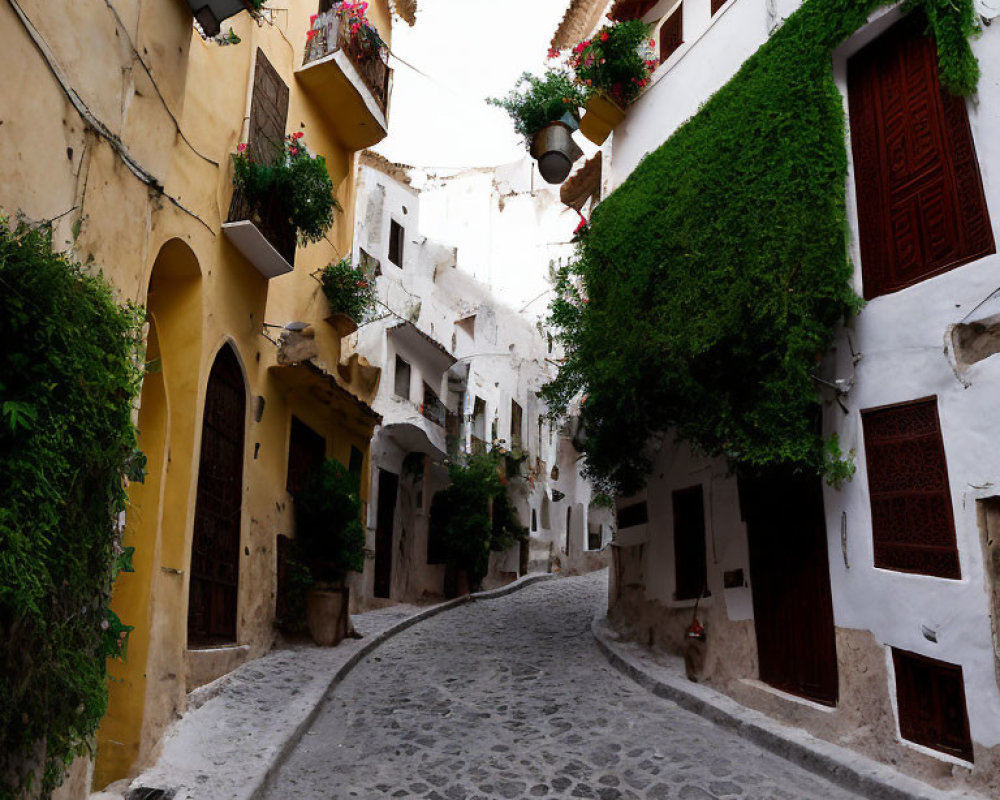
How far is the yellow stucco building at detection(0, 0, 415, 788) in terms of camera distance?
4.86 metres

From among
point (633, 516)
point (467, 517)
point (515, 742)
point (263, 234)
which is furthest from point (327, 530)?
point (467, 517)

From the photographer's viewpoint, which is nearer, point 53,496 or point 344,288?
point 53,496

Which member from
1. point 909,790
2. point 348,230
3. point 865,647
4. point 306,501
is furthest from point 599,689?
point 348,230

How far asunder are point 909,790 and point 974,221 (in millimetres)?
3950

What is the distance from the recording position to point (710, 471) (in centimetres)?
928

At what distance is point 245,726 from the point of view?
683 cm

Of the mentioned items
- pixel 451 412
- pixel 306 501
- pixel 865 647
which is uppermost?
pixel 451 412

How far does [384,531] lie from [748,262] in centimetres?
1325

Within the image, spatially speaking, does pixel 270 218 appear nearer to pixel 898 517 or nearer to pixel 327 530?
pixel 327 530

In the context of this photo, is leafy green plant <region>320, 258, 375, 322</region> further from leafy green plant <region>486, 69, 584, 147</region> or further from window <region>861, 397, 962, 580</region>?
window <region>861, 397, 962, 580</region>

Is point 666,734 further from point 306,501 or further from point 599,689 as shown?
point 306,501

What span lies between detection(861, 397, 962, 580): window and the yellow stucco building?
5.68m

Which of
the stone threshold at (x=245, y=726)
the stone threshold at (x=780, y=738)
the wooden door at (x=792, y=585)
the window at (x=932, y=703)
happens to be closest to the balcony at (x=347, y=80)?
the stone threshold at (x=245, y=726)

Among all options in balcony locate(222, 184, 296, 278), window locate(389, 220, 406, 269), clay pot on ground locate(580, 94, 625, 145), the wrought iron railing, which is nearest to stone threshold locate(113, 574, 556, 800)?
balcony locate(222, 184, 296, 278)
